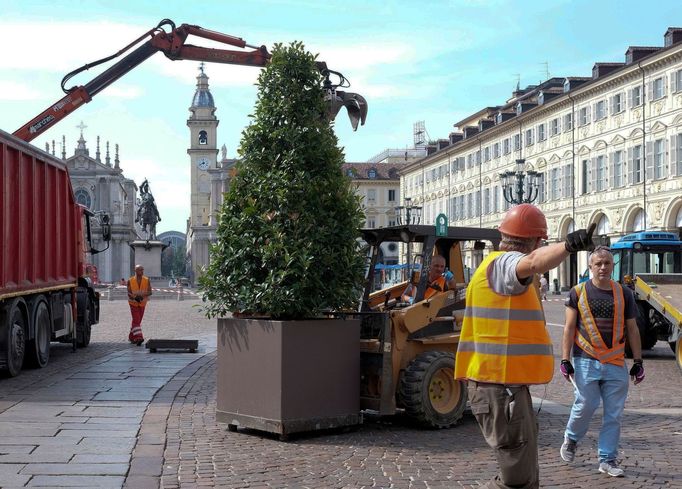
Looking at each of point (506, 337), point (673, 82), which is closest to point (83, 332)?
point (506, 337)

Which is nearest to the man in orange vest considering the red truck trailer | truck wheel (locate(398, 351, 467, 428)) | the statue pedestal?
truck wheel (locate(398, 351, 467, 428))

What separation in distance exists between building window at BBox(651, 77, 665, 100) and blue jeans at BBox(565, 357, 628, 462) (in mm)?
41682

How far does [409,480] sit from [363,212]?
2932 millimetres

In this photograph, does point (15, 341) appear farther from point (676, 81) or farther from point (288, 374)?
point (676, 81)

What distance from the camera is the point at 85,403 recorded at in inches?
437

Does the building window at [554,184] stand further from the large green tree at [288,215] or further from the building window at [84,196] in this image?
the building window at [84,196]

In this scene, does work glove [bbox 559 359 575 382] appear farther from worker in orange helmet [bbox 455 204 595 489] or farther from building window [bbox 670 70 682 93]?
building window [bbox 670 70 682 93]

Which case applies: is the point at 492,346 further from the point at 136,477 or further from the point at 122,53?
the point at 122,53

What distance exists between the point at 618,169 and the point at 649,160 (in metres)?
3.60

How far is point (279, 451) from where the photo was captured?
26.6 feet

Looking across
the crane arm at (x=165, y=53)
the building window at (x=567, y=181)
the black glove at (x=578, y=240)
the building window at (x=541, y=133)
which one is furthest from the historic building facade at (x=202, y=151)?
the black glove at (x=578, y=240)

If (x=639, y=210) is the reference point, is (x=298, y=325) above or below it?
below

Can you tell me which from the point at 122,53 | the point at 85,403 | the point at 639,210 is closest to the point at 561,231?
the point at 639,210

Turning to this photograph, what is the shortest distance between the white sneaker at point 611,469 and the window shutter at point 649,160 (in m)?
42.3
